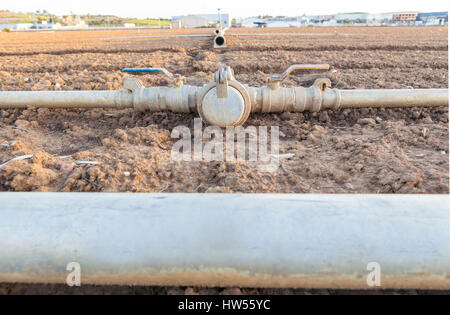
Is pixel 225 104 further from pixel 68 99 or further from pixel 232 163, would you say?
pixel 68 99

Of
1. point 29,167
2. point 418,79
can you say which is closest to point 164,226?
point 29,167

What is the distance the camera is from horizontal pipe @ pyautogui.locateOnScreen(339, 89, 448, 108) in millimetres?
2240

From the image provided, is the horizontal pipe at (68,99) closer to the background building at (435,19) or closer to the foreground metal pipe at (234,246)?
the foreground metal pipe at (234,246)

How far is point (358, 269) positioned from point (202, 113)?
1.49 meters

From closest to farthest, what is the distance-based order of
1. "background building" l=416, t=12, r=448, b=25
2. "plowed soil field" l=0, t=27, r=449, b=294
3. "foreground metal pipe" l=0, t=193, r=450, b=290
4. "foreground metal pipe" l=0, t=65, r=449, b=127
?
"foreground metal pipe" l=0, t=193, r=450, b=290, "plowed soil field" l=0, t=27, r=449, b=294, "foreground metal pipe" l=0, t=65, r=449, b=127, "background building" l=416, t=12, r=448, b=25

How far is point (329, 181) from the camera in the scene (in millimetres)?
1585

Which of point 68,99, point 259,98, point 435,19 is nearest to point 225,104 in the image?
point 259,98

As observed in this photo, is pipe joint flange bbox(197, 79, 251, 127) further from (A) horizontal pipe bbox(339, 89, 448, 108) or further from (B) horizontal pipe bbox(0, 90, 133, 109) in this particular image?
(A) horizontal pipe bbox(339, 89, 448, 108)

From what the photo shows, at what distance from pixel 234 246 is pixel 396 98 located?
2073mm

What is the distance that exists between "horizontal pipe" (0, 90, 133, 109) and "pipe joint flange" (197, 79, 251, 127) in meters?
0.63

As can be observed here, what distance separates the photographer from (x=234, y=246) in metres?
0.77

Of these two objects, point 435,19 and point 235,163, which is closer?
point 235,163

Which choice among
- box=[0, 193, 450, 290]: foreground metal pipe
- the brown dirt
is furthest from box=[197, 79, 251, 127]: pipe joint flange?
box=[0, 193, 450, 290]: foreground metal pipe

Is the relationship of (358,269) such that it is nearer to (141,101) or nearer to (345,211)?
(345,211)
